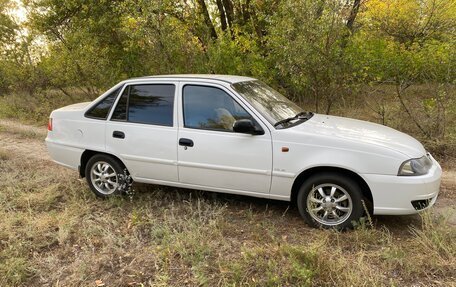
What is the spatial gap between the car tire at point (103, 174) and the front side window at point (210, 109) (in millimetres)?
1318

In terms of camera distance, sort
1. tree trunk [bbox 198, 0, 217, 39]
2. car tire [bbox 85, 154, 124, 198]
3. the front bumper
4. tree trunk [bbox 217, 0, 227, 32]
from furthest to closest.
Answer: tree trunk [bbox 217, 0, 227, 32] → tree trunk [bbox 198, 0, 217, 39] → car tire [bbox 85, 154, 124, 198] → the front bumper

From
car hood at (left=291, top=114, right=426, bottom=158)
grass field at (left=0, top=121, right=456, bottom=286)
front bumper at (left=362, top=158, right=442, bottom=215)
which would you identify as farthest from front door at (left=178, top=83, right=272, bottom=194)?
front bumper at (left=362, top=158, right=442, bottom=215)

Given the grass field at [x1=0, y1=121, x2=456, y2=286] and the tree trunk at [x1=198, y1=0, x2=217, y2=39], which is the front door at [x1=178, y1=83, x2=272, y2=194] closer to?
the grass field at [x1=0, y1=121, x2=456, y2=286]

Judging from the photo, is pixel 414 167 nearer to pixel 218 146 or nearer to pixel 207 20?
pixel 218 146

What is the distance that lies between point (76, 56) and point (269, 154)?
973 centimetres

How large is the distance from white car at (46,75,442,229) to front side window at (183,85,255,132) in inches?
0.5

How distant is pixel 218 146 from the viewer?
464 centimetres

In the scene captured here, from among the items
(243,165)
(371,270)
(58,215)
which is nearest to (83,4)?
(58,215)

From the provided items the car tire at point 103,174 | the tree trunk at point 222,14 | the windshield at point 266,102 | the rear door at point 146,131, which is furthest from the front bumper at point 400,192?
the tree trunk at point 222,14

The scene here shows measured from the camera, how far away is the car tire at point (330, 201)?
420cm

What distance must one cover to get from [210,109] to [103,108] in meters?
1.68

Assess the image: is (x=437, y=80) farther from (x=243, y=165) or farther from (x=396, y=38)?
(x=243, y=165)

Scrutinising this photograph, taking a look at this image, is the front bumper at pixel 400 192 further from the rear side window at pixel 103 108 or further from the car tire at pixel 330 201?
the rear side window at pixel 103 108

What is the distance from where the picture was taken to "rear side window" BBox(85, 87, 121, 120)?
546cm
